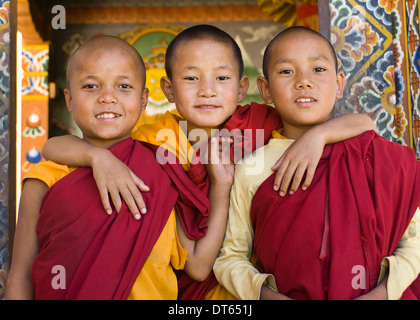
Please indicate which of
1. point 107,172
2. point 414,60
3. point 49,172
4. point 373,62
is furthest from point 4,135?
point 414,60

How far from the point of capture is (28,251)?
1706 mm

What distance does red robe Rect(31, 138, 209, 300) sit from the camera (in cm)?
155

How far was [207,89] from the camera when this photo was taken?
193 centimetres

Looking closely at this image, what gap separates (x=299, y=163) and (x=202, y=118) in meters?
0.44

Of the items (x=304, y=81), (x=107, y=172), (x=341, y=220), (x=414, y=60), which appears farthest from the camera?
(x=414, y=60)

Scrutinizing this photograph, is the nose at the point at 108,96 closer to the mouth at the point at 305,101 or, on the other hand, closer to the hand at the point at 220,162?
the hand at the point at 220,162

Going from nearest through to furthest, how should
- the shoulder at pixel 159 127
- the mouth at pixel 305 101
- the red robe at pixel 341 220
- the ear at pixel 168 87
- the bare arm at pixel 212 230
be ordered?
the red robe at pixel 341 220, the bare arm at pixel 212 230, the mouth at pixel 305 101, the shoulder at pixel 159 127, the ear at pixel 168 87

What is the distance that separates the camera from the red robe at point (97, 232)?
1549 mm

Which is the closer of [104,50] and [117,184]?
[117,184]

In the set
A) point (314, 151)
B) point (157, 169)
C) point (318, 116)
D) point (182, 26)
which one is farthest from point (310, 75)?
point (182, 26)

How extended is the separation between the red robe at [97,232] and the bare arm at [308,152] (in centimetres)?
29

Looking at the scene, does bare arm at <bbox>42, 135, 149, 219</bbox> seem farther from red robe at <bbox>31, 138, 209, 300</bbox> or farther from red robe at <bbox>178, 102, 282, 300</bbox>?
red robe at <bbox>178, 102, 282, 300</bbox>

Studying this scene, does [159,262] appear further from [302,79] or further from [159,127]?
[302,79]

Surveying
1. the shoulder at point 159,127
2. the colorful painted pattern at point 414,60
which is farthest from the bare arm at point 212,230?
the colorful painted pattern at point 414,60
